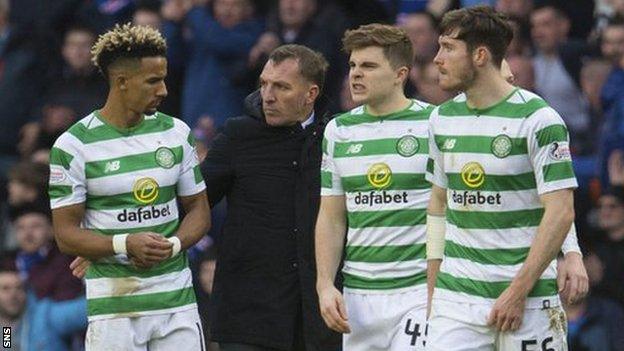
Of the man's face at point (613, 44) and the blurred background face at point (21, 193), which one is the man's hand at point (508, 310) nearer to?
the man's face at point (613, 44)

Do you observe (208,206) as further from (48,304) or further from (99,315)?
(48,304)

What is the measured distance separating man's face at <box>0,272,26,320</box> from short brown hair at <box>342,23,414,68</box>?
187 inches

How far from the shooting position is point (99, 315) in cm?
977

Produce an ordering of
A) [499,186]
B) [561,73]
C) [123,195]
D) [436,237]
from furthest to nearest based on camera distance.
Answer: [561,73] < [123,195] < [436,237] < [499,186]

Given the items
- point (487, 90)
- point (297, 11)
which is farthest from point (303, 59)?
point (297, 11)

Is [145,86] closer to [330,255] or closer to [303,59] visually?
[303,59]

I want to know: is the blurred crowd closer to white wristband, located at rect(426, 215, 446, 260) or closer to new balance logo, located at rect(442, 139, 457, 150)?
white wristband, located at rect(426, 215, 446, 260)

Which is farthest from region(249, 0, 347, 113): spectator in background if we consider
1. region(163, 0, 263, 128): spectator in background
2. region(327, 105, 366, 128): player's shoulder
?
region(327, 105, 366, 128): player's shoulder

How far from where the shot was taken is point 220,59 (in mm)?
15883

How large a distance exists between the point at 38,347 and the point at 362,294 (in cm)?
441

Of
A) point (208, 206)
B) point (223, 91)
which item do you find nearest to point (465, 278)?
point (208, 206)

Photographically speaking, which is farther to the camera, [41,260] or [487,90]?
[41,260]

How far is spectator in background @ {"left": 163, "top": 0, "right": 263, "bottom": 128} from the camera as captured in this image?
1574 centimetres

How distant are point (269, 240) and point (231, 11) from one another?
5625 millimetres
